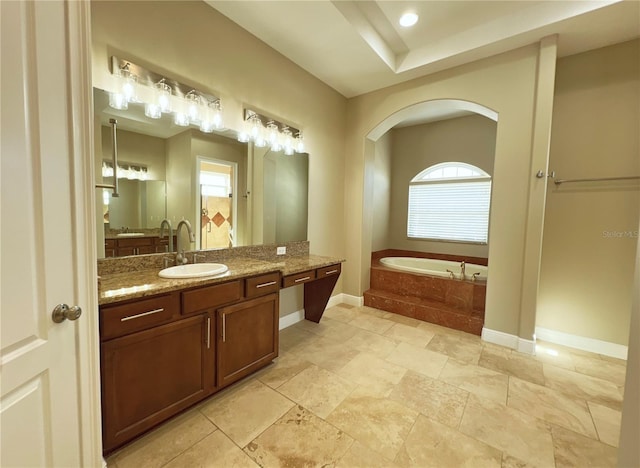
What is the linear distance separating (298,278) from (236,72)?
191cm

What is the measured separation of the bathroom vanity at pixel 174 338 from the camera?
1294 millimetres

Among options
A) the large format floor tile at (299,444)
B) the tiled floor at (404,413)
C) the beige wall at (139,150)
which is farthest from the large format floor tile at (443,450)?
the beige wall at (139,150)

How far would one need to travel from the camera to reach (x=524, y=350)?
252 centimetres

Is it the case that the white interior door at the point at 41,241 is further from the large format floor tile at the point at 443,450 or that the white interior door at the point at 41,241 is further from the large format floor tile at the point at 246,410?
the large format floor tile at the point at 443,450

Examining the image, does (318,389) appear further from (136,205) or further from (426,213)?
(426,213)

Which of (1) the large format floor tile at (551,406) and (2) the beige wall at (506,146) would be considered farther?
(2) the beige wall at (506,146)

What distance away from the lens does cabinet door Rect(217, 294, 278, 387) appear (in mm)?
1756

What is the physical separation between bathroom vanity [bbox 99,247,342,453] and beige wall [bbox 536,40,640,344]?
2905 mm

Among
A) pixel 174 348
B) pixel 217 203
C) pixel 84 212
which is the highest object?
pixel 217 203

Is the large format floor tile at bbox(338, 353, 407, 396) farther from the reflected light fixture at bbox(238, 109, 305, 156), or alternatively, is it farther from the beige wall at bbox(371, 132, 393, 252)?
the beige wall at bbox(371, 132, 393, 252)

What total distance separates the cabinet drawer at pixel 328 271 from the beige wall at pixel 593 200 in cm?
222

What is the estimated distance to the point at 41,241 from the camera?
0.83m

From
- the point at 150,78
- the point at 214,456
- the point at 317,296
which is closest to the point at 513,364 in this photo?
the point at 317,296

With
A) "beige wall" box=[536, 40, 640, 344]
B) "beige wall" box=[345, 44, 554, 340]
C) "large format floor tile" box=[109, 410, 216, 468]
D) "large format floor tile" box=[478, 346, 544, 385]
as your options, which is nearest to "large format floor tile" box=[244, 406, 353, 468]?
"large format floor tile" box=[109, 410, 216, 468]
